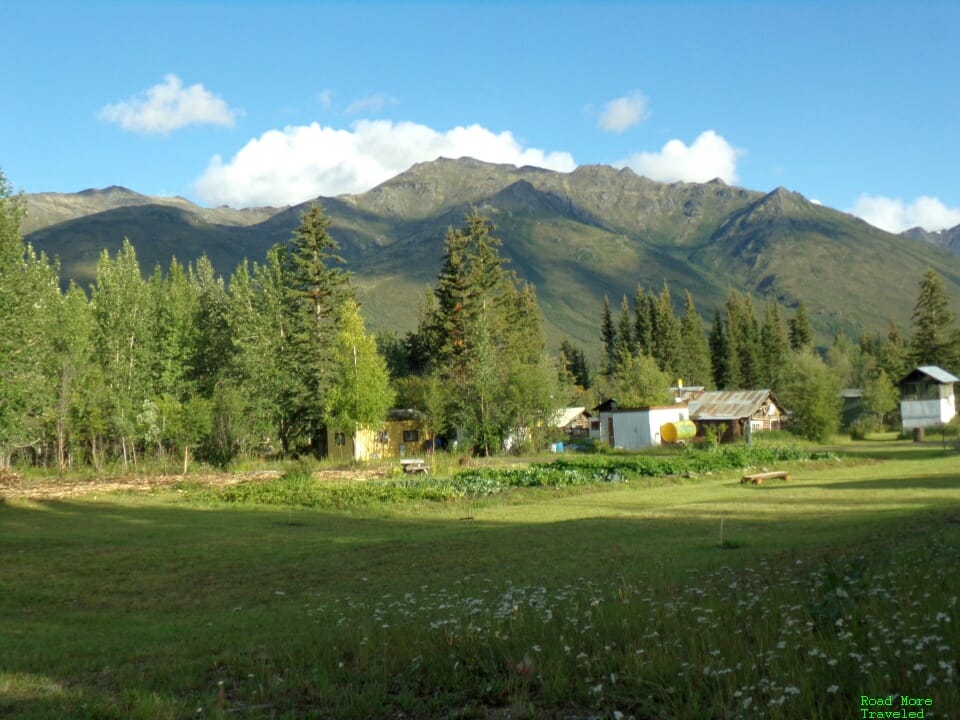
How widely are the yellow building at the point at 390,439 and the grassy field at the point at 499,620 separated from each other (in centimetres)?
4213

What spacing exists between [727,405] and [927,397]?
2026cm

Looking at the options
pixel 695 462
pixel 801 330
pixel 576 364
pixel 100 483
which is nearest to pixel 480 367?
pixel 695 462

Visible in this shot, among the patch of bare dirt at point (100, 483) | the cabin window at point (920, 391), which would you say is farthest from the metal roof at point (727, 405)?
the patch of bare dirt at point (100, 483)

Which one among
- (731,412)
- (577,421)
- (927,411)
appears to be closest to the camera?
(927,411)

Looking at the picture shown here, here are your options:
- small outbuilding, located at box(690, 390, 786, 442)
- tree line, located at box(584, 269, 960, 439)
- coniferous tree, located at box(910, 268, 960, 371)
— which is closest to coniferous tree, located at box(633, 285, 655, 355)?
tree line, located at box(584, 269, 960, 439)

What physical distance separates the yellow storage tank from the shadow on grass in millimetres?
39743

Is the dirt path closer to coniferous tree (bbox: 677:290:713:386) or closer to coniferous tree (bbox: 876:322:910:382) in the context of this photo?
coniferous tree (bbox: 677:290:713:386)

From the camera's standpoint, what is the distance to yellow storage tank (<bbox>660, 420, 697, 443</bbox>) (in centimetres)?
6744

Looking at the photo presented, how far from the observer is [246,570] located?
53.3ft

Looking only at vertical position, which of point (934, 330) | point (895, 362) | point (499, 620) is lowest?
point (499, 620)

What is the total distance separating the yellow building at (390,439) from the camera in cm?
6489

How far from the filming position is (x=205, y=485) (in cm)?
3941

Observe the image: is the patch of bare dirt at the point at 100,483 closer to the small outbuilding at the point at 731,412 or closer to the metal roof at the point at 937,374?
the small outbuilding at the point at 731,412

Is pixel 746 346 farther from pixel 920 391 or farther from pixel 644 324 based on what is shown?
pixel 920 391
